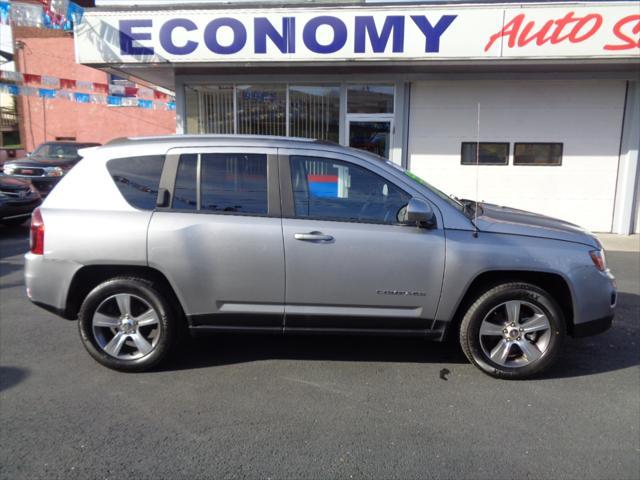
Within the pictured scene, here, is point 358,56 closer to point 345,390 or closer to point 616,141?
point 616,141

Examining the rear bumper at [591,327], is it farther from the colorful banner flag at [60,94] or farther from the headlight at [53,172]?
the colorful banner flag at [60,94]

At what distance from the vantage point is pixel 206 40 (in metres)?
9.19

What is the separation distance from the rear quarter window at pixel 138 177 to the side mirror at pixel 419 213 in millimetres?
1942

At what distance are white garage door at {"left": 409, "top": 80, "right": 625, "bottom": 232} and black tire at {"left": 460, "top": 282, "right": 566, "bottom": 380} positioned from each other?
22.3 ft

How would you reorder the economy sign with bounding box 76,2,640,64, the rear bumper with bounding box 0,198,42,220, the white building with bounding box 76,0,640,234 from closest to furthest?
the economy sign with bounding box 76,2,640,64
the white building with bounding box 76,0,640,234
the rear bumper with bounding box 0,198,42,220

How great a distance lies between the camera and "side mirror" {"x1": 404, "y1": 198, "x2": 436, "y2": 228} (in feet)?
11.6

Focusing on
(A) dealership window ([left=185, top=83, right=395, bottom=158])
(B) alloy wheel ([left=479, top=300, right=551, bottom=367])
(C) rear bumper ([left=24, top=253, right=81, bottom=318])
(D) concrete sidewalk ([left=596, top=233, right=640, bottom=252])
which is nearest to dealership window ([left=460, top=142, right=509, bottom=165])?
(A) dealership window ([left=185, top=83, right=395, bottom=158])

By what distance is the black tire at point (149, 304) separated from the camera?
374 centimetres

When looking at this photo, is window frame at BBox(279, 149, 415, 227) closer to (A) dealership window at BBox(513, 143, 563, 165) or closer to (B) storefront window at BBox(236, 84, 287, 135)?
(B) storefront window at BBox(236, 84, 287, 135)

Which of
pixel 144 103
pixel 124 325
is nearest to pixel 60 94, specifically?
pixel 144 103

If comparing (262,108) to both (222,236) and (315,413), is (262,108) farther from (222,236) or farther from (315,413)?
(315,413)

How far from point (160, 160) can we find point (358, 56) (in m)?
6.15

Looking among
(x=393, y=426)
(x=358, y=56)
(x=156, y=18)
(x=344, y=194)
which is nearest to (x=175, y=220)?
(x=344, y=194)

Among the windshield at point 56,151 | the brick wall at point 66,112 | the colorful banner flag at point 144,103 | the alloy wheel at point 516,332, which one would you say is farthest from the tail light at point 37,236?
the brick wall at point 66,112
